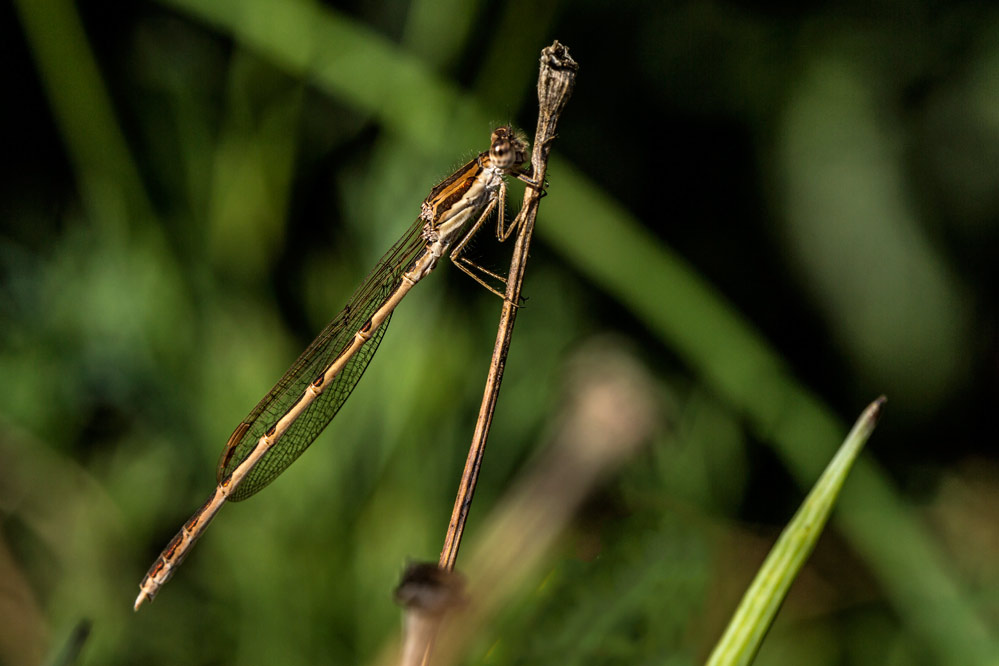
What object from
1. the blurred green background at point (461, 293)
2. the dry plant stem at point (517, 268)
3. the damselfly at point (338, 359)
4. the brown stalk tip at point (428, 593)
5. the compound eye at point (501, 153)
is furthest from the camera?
the blurred green background at point (461, 293)

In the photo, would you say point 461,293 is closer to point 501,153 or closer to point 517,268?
point 501,153

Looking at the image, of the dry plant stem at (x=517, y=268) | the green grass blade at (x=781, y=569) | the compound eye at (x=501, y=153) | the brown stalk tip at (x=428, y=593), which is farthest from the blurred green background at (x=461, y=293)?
the brown stalk tip at (x=428, y=593)

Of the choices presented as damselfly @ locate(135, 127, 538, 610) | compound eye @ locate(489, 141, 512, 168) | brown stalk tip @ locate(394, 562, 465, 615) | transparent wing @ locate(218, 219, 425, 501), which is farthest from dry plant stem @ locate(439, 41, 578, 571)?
transparent wing @ locate(218, 219, 425, 501)

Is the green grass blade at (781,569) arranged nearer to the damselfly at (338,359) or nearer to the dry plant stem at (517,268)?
the dry plant stem at (517,268)

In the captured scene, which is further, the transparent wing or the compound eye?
the transparent wing

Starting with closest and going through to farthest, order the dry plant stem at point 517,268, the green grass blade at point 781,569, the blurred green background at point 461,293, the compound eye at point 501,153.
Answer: the green grass blade at point 781,569
the dry plant stem at point 517,268
the compound eye at point 501,153
the blurred green background at point 461,293

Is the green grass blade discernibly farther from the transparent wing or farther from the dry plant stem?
the transparent wing
